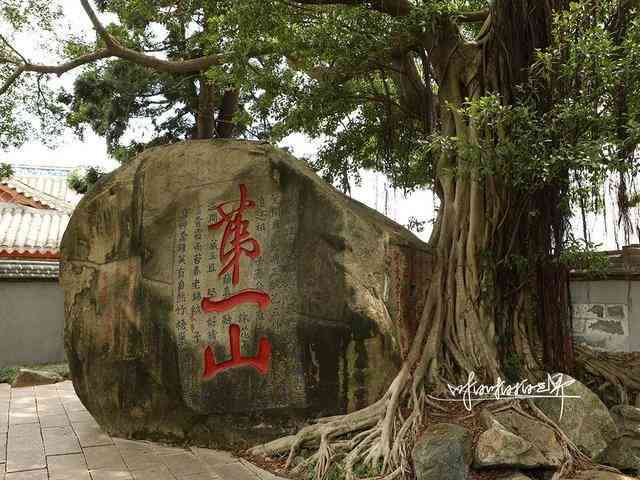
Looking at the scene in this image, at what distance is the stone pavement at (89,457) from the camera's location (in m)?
3.84

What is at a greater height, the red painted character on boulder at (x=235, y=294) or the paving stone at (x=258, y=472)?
the red painted character on boulder at (x=235, y=294)

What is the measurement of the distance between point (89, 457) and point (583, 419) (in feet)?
11.7

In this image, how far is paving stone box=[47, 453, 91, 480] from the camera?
12.5ft

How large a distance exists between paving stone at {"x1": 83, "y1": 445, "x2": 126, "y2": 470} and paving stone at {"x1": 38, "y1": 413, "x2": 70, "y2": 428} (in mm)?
959

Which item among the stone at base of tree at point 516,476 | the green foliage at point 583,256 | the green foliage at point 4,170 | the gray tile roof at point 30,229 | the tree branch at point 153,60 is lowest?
the stone at base of tree at point 516,476

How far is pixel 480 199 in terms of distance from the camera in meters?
4.78

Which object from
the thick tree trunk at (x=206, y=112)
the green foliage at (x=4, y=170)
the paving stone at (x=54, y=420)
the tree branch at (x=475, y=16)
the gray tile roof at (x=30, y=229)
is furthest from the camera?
the thick tree trunk at (x=206, y=112)

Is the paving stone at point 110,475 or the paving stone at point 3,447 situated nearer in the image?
the paving stone at point 110,475

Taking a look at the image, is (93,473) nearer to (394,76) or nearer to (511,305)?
(511,305)

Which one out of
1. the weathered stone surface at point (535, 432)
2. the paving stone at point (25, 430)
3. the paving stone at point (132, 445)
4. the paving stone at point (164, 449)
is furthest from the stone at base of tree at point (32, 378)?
the weathered stone surface at point (535, 432)

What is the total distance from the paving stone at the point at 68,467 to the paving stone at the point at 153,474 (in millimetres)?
309

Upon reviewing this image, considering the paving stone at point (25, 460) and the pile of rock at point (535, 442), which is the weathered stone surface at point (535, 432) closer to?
the pile of rock at point (535, 442)

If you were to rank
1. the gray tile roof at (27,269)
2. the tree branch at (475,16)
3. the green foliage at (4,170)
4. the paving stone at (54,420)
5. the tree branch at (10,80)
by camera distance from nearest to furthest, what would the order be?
the paving stone at (54,420), the tree branch at (475,16), the tree branch at (10,80), the green foliage at (4,170), the gray tile roof at (27,269)

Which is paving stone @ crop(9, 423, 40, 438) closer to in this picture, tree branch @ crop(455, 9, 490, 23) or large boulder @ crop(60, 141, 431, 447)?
large boulder @ crop(60, 141, 431, 447)
